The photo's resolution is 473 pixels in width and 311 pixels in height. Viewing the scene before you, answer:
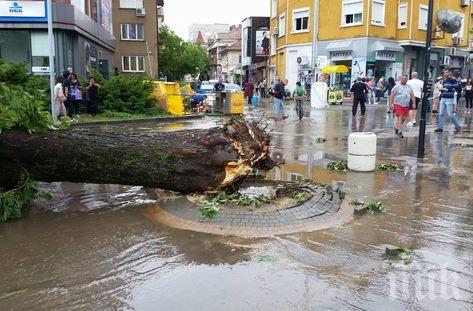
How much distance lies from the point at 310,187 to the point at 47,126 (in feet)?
12.6

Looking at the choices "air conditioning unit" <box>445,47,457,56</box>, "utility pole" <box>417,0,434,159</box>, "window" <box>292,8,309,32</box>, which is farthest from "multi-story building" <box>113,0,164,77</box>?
"utility pole" <box>417,0,434,159</box>

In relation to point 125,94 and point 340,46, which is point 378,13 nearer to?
point 340,46

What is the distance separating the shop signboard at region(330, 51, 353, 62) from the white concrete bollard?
2847 centimetres

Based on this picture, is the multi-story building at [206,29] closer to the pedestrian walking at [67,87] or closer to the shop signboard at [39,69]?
the shop signboard at [39,69]

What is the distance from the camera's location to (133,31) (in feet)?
164

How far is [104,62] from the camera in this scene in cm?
3272

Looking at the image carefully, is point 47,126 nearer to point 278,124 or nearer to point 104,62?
point 278,124

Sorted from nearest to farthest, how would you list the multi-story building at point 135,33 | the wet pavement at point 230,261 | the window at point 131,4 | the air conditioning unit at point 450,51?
the wet pavement at point 230,261 → the air conditioning unit at point 450,51 → the multi-story building at point 135,33 → the window at point 131,4

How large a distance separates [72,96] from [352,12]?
24611 millimetres

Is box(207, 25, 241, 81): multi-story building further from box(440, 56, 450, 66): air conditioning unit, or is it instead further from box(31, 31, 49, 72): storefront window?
box(31, 31, 49, 72): storefront window

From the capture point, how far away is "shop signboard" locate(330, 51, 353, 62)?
3631cm

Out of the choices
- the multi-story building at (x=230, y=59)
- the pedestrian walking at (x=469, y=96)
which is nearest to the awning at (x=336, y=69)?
the pedestrian walking at (x=469, y=96)

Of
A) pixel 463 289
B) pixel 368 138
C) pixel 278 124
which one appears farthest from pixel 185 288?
pixel 278 124

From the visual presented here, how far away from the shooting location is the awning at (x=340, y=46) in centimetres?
3606
